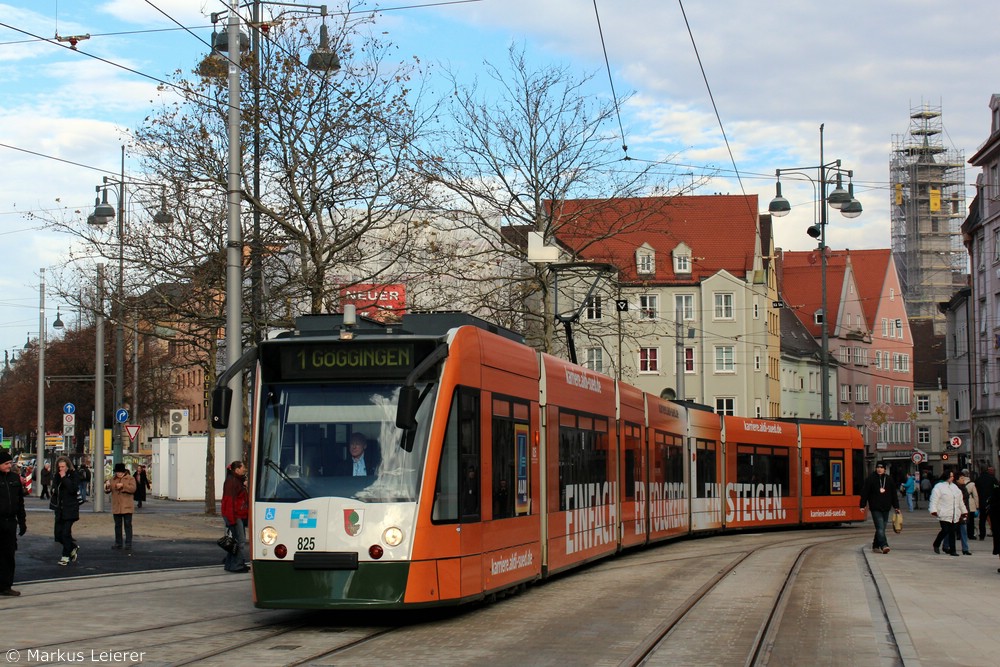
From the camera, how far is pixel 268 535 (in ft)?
41.3

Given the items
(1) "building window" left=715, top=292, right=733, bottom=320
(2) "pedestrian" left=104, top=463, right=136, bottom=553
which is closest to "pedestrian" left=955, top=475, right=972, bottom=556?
(2) "pedestrian" left=104, top=463, right=136, bottom=553

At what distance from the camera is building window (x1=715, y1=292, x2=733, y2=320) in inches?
3206

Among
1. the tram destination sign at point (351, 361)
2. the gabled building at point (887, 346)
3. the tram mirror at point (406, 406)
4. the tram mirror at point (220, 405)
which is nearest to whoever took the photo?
the tram mirror at point (406, 406)

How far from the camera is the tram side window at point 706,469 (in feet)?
96.8

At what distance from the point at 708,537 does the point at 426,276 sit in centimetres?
925

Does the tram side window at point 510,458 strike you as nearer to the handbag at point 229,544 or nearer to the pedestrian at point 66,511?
the handbag at point 229,544

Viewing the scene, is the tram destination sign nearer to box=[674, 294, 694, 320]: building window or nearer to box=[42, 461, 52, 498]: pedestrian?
box=[42, 461, 52, 498]: pedestrian

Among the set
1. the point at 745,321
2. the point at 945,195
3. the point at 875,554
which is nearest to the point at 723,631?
the point at 875,554

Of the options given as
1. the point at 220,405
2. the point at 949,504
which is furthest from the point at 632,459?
A: the point at 220,405

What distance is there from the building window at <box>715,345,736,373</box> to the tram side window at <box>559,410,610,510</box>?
202 feet

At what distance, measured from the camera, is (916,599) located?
15.9 m

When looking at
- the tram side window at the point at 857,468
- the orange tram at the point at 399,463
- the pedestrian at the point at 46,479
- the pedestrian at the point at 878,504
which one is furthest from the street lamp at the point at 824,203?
the pedestrian at the point at 46,479

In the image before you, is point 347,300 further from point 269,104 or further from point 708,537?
point 708,537

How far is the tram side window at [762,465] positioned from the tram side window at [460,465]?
1954 cm
